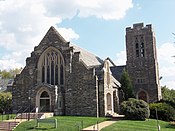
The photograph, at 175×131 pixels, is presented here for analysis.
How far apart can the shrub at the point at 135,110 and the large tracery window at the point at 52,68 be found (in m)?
10.5

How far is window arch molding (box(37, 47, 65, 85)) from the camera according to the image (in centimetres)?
3512

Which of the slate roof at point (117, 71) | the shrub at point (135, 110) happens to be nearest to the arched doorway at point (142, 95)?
the slate roof at point (117, 71)

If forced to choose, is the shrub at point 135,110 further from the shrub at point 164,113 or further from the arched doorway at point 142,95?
the arched doorway at point 142,95

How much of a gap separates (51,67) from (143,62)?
2002 cm

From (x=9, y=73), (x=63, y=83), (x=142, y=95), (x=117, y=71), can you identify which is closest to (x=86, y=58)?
(x=63, y=83)

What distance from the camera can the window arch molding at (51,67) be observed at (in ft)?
115

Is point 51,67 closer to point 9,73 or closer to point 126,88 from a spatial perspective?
point 126,88

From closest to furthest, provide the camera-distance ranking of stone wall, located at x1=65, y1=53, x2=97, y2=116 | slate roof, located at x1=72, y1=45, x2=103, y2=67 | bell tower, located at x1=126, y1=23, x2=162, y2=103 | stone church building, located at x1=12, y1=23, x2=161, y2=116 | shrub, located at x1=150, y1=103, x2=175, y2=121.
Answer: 1. shrub, located at x1=150, y1=103, x2=175, y2=121
2. stone wall, located at x1=65, y1=53, x2=97, y2=116
3. stone church building, located at x1=12, y1=23, x2=161, y2=116
4. slate roof, located at x1=72, y1=45, x2=103, y2=67
5. bell tower, located at x1=126, y1=23, x2=162, y2=103

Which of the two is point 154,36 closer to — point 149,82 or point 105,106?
point 149,82

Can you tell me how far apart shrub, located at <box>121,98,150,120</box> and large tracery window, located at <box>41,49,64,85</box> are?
1048 cm

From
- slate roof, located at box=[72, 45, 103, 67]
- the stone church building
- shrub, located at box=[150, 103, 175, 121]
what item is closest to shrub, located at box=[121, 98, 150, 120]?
shrub, located at box=[150, 103, 175, 121]

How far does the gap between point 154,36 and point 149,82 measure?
33.2 ft

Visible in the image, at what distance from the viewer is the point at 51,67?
35.8 meters

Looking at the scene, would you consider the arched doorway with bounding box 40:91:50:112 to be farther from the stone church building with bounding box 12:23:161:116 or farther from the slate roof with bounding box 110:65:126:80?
the slate roof with bounding box 110:65:126:80
